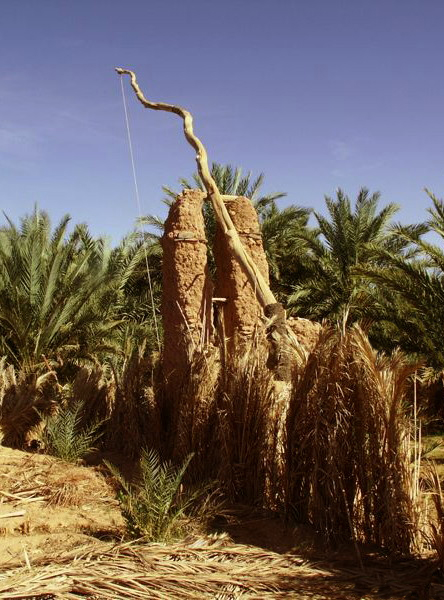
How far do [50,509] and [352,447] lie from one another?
2860 mm

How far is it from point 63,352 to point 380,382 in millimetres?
8567

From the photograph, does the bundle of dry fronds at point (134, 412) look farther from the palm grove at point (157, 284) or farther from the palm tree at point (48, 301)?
the palm tree at point (48, 301)

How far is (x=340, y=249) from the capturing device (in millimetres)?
14992

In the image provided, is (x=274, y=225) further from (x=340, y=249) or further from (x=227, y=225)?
(x=227, y=225)

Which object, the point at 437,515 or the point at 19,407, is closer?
the point at 437,515

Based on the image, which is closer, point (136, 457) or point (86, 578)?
point (86, 578)

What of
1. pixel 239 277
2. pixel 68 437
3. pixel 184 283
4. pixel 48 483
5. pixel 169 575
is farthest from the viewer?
pixel 239 277

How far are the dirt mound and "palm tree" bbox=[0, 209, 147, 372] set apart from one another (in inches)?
138

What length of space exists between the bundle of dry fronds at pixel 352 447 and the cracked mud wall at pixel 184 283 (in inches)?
102

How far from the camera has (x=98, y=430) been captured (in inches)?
308

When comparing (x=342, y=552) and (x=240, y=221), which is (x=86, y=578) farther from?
(x=240, y=221)

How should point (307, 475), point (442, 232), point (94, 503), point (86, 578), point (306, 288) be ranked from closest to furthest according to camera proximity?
point (86, 578)
point (307, 475)
point (94, 503)
point (442, 232)
point (306, 288)

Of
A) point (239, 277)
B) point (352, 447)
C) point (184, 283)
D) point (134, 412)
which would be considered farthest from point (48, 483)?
point (239, 277)

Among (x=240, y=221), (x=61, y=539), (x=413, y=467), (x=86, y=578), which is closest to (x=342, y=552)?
(x=413, y=467)
